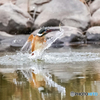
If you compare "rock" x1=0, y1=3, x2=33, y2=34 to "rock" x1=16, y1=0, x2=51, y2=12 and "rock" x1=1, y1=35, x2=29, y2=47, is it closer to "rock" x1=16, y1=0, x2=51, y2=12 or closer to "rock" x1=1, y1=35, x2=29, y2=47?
"rock" x1=16, y1=0, x2=51, y2=12

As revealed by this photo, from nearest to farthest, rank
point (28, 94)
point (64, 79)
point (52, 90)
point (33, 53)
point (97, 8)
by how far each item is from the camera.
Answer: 1. point (28, 94)
2. point (52, 90)
3. point (64, 79)
4. point (33, 53)
5. point (97, 8)

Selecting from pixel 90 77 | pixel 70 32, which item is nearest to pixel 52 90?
pixel 90 77

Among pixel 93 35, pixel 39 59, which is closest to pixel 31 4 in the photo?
pixel 93 35

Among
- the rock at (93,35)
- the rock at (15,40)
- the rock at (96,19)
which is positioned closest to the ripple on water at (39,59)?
the rock at (15,40)

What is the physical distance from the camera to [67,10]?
48.3 feet

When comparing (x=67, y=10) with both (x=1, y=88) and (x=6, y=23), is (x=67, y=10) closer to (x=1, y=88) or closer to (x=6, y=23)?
(x=6, y=23)

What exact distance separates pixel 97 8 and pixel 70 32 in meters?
3.86

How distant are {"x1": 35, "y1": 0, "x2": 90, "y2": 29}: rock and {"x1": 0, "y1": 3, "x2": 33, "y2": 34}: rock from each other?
0.72 m

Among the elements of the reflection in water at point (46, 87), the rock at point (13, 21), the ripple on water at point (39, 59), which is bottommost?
the reflection in water at point (46, 87)

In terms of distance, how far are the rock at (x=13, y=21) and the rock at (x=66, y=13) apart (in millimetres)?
720

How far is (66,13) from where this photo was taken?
1461cm

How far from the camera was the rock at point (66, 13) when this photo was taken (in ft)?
47.1

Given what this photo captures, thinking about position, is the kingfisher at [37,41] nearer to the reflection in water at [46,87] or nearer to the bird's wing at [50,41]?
the bird's wing at [50,41]

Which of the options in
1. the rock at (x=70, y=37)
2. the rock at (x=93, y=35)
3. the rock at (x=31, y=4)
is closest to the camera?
the rock at (x=70, y=37)
